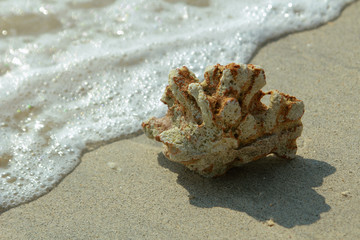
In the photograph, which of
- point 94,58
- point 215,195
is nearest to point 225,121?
point 215,195

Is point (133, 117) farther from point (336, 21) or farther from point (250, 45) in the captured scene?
point (336, 21)

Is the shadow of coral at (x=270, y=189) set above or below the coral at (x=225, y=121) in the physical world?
below

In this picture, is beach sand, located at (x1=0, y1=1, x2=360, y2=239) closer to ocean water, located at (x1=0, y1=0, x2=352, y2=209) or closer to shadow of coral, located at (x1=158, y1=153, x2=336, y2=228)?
shadow of coral, located at (x1=158, y1=153, x2=336, y2=228)

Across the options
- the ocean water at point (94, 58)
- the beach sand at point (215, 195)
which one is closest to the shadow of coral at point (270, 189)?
the beach sand at point (215, 195)

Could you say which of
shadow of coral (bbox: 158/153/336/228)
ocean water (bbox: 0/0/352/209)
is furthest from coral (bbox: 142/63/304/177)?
ocean water (bbox: 0/0/352/209)

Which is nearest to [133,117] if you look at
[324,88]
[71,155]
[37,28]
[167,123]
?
[71,155]

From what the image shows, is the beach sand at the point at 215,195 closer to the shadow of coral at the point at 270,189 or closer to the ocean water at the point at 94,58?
the shadow of coral at the point at 270,189

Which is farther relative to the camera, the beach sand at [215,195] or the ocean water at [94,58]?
the ocean water at [94,58]
